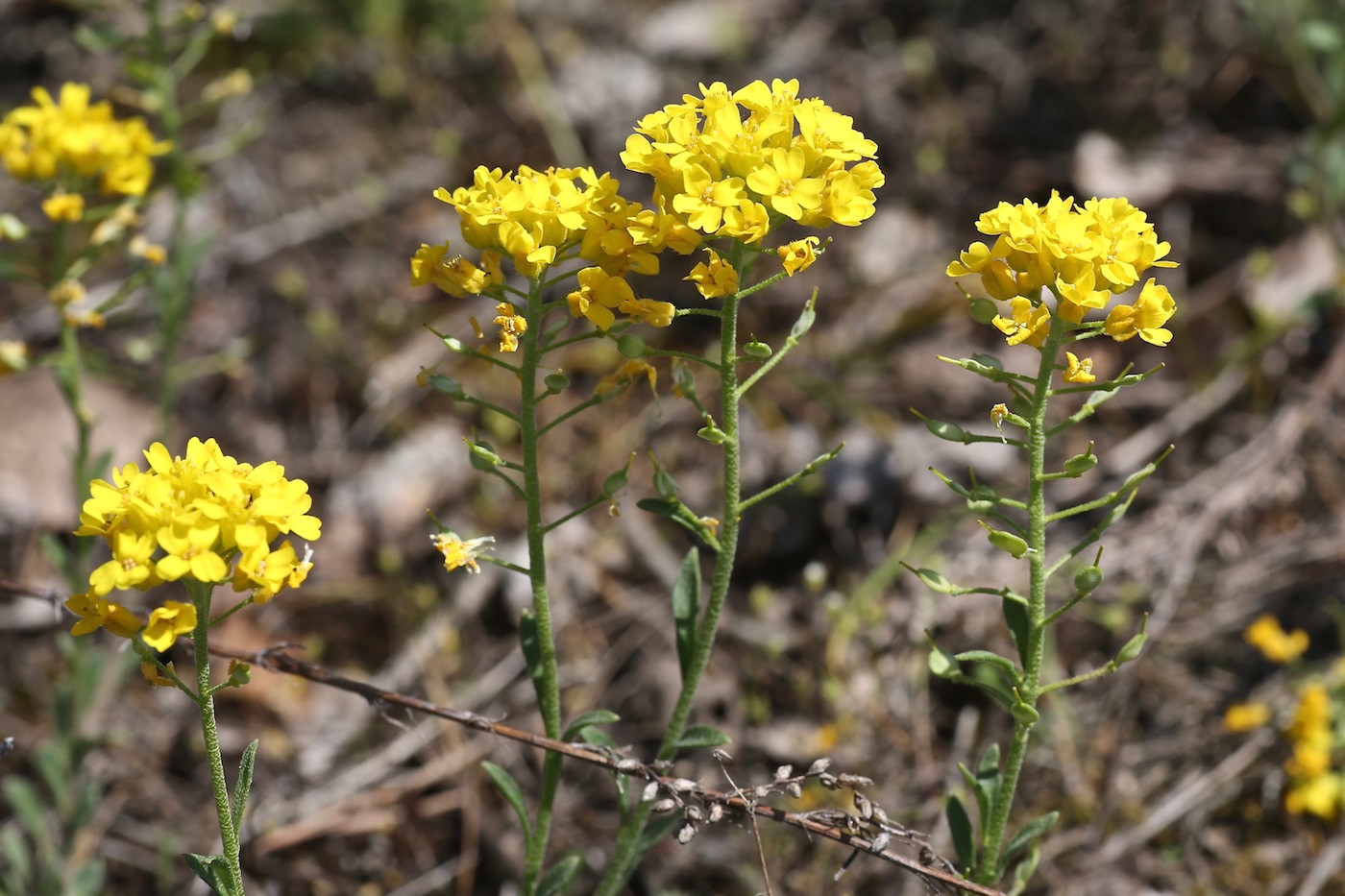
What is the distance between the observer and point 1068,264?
87.9 inches

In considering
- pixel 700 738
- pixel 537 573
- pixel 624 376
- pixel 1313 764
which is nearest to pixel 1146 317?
pixel 624 376

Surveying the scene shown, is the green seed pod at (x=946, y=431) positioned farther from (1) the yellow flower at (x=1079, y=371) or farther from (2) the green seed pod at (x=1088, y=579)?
(2) the green seed pod at (x=1088, y=579)

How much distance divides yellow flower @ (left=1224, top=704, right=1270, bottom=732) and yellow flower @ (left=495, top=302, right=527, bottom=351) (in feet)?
8.80

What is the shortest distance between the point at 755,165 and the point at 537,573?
101cm

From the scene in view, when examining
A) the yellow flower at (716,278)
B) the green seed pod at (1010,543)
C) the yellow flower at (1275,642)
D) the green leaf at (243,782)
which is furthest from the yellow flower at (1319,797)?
the green leaf at (243,782)

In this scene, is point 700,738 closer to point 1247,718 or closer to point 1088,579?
point 1088,579

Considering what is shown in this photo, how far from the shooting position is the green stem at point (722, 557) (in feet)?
7.84

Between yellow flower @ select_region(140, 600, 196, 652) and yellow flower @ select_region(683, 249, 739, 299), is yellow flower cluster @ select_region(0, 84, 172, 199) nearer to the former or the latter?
yellow flower @ select_region(140, 600, 196, 652)

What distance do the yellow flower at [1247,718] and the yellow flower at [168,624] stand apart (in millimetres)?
3122

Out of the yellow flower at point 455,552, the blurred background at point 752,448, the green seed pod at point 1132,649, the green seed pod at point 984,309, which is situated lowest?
the blurred background at point 752,448

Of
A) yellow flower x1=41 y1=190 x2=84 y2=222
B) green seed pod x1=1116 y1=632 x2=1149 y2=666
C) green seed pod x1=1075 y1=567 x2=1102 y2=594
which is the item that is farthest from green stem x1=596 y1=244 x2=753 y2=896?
yellow flower x1=41 y1=190 x2=84 y2=222

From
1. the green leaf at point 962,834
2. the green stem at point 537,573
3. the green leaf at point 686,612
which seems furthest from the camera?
the green leaf at point 686,612

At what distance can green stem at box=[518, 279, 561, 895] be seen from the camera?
2443mm

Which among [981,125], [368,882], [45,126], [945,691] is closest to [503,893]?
[368,882]
